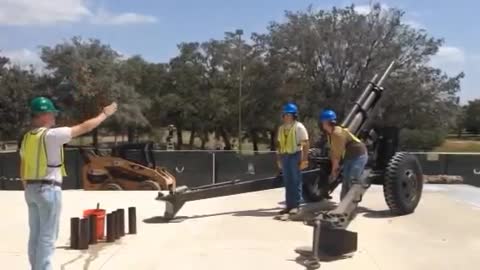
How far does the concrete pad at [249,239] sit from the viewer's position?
23.1ft

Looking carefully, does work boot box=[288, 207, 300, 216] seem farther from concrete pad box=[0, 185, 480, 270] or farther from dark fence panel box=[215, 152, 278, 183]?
dark fence panel box=[215, 152, 278, 183]

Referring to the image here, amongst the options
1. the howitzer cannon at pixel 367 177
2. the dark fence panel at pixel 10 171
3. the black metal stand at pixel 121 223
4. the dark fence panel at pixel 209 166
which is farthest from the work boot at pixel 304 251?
the dark fence panel at pixel 10 171

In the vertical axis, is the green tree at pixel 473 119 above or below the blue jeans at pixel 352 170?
above

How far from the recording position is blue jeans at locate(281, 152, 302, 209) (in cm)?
973

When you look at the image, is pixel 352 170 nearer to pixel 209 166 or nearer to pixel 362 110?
pixel 362 110

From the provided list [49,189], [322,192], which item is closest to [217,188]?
[322,192]

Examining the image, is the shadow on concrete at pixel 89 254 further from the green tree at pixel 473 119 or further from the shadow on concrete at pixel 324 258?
the green tree at pixel 473 119

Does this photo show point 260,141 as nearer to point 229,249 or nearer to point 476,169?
point 476,169

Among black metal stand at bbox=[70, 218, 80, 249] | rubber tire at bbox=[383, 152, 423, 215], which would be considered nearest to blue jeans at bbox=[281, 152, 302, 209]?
rubber tire at bbox=[383, 152, 423, 215]

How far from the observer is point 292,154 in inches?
382

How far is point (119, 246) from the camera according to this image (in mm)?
7781

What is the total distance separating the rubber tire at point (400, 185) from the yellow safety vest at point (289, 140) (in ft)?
4.84

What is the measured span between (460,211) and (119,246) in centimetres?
568

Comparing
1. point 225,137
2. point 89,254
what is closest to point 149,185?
point 89,254
